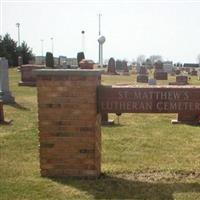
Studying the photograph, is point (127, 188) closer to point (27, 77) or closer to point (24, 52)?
point (27, 77)

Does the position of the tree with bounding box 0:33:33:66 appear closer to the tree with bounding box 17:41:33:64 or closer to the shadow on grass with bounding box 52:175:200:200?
the tree with bounding box 17:41:33:64

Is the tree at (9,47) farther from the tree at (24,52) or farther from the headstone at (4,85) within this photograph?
the headstone at (4,85)

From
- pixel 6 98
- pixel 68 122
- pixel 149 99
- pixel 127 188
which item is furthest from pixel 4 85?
pixel 127 188

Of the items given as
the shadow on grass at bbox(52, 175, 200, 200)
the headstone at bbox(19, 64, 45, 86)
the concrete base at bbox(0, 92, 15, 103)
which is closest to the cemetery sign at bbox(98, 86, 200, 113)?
the shadow on grass at bbox(52, 175, 200, 200)

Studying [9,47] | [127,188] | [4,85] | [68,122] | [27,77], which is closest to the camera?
[127,188]

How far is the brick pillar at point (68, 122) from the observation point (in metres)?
6.99

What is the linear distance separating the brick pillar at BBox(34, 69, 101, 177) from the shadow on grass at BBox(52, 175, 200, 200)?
0.85 ft

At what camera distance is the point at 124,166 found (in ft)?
26.2

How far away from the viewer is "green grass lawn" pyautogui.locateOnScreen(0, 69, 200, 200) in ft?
21.2

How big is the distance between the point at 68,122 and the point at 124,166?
5.16 ft

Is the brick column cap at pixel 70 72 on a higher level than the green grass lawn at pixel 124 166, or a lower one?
higher

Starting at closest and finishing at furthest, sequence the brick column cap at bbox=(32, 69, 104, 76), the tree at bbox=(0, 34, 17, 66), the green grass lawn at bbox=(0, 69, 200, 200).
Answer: the green grass lawn at bbox=(0, 69, 200, 200) → the brick column cap at bbox=(32, 69, 104, 76) → the tree at bbox=(0, 34, 17, 66)

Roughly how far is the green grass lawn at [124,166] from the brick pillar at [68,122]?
27cm

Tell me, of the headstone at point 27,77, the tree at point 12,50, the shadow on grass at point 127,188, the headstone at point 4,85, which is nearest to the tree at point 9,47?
the tree at point 12,50
